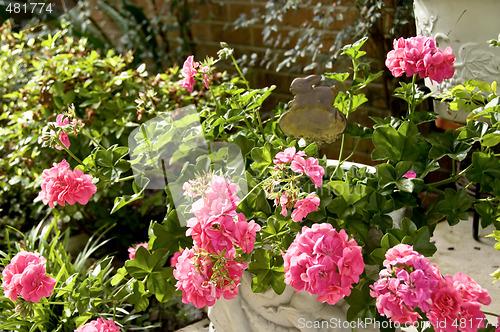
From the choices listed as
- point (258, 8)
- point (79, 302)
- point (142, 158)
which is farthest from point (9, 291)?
point (258, 8)

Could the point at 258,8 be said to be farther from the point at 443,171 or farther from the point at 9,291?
the point at 9,291

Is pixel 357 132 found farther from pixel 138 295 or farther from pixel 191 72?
pixel 138 295

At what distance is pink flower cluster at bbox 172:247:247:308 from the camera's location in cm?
83

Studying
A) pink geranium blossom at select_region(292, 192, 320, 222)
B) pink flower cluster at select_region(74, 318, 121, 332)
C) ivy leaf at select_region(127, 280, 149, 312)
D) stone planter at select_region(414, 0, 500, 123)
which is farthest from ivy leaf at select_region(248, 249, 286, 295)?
stone planter at select_region(414, 0, 500, 123)

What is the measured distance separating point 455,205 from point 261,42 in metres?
1.69

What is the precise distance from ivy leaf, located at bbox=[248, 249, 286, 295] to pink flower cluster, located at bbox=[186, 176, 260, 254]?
8 centimetres

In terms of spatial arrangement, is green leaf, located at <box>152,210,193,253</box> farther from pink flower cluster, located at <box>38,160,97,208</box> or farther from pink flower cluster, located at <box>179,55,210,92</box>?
pink flower cluster, located at <box>179,55,210,92</box>

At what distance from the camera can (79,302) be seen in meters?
1.14

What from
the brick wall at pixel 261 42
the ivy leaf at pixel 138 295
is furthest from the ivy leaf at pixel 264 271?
the brick wall at pixel 261 42

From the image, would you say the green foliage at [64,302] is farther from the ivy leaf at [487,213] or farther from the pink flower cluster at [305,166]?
the ivy leaf at [487,213]

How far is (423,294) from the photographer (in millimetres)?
704

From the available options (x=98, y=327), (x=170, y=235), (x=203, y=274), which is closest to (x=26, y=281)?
(x=98, y=327)

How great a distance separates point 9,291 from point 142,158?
348 mm

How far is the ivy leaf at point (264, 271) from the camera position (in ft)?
2.93
